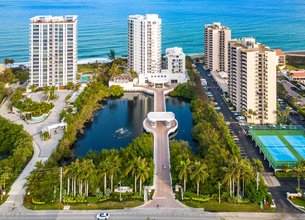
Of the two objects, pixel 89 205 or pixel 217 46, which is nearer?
pixel 89 205

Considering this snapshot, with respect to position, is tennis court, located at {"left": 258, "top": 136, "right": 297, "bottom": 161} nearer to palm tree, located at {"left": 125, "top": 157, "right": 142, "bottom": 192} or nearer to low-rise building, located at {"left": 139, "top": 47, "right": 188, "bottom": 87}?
palm tree, located at {"left": 125, "top": 157, "right": 142, "bottom": 192}

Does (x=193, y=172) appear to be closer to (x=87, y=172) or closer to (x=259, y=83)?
(x=87, y=172)

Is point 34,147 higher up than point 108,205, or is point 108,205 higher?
point 34,147

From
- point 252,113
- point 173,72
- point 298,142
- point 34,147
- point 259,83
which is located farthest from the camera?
point 173,72

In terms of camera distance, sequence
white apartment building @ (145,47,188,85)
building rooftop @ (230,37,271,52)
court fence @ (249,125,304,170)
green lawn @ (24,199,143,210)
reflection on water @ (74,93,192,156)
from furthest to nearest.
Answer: white apartment building @ (145,47,188,85), building rooftop @ (230,37,271,52), reflection on water @ (74,93,192,156), court fence @ (249,125,304,170), green lawn @ (24,199,143,210)

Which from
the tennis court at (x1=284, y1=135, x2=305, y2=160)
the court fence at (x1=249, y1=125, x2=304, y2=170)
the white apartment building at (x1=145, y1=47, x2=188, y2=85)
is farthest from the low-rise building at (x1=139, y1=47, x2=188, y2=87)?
the tennis court at (x1=284, y1=135, x2=305, y2=160)

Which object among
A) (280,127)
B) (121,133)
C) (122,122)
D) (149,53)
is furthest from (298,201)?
(149,53)

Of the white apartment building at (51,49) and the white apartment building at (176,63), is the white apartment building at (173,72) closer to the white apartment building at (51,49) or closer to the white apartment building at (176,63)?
the white apartment building at (176,63)

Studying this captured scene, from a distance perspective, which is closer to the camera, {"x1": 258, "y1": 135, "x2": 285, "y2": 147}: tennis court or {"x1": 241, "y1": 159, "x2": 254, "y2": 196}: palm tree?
{"x1": 241, "y1": 159, "x2": 254, "y2": 196}: palm tree
